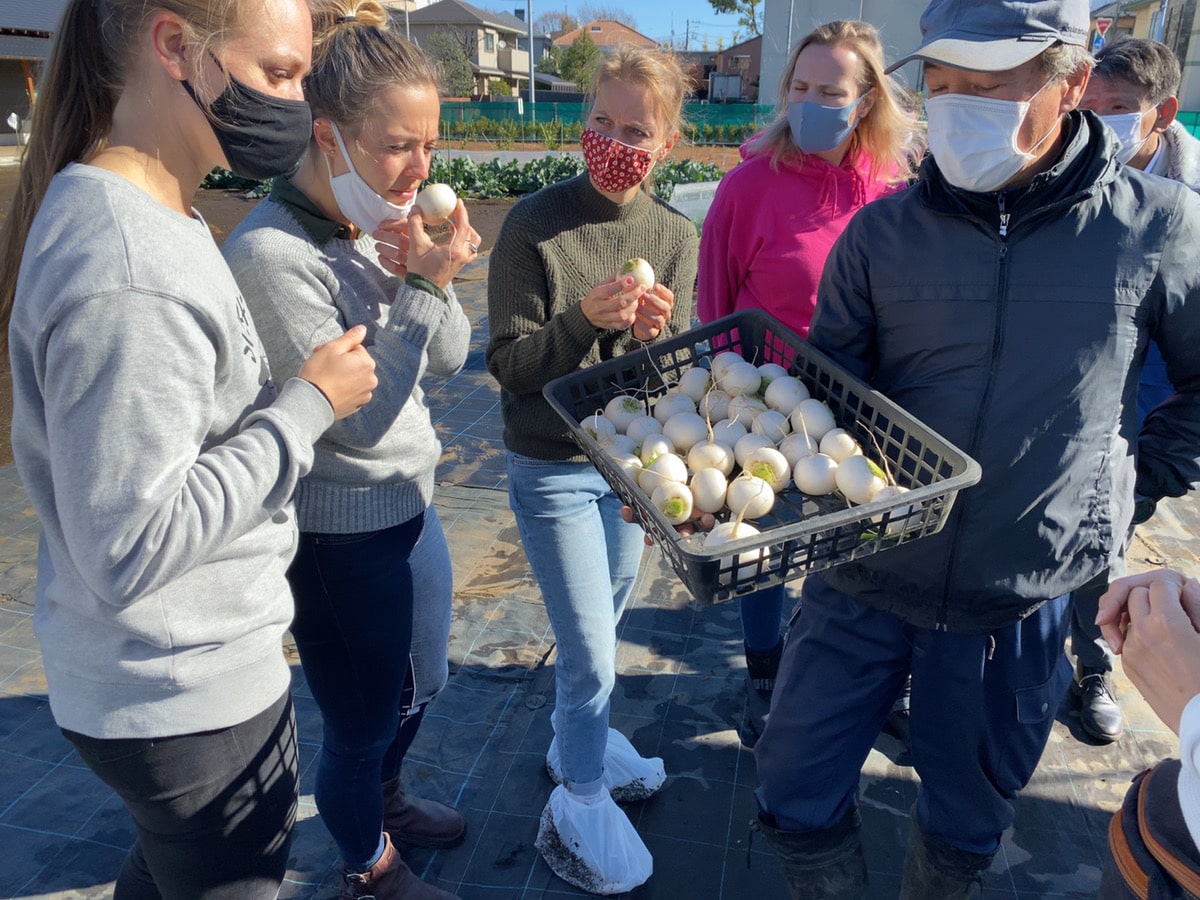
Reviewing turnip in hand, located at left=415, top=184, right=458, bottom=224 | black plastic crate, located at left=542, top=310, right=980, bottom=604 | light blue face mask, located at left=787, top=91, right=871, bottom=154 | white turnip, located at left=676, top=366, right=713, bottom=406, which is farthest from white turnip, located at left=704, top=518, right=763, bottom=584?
light blue face mask, located at left=787, top=91, right=871, bottom=154

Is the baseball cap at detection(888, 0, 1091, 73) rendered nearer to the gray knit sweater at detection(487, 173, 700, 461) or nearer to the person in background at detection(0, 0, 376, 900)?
the gray knit sweater at detection(487, 173, 700, 461)

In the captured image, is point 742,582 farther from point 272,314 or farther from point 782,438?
point 272,314

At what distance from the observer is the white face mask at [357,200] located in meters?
1.66

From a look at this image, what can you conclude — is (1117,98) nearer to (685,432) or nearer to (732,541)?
(685,432)

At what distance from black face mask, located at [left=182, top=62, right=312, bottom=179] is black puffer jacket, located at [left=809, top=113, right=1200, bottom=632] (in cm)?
119

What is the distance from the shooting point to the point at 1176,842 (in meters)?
1.13

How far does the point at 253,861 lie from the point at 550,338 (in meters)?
1.20

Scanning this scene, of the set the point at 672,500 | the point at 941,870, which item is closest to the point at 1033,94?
the point at 672,500

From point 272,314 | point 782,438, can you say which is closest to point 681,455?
point 782,438

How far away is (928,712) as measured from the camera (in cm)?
184

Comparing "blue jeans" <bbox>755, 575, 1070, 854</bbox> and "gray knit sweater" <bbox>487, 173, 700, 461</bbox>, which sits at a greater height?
"gray knit sweater" <bbox>487, 173, 700, 461</bbox>

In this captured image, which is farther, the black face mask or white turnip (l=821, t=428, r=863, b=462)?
white turnip (l=821, t=428, r=863, b=462)

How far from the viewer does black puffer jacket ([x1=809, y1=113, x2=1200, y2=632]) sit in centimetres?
165

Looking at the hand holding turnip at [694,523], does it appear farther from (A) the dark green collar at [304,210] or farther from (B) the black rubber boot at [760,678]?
(B) the black rubber boot at [760,678]
